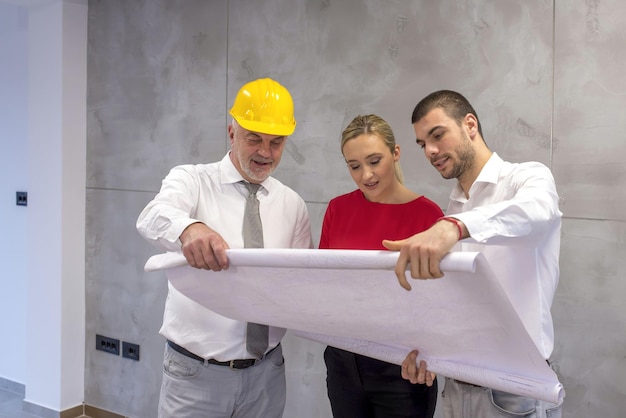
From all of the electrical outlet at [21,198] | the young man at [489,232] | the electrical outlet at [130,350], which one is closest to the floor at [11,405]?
the electrical outlet at [130,350]

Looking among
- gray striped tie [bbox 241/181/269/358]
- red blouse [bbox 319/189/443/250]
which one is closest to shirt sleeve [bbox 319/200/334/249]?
red blouse [bbox 319/189/443/250]

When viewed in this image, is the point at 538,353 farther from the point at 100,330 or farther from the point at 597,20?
the point at 100,330

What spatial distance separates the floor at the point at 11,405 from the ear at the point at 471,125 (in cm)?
369

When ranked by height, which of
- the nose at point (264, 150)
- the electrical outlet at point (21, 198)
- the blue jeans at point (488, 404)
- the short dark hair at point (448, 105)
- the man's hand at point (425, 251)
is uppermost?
the short dark hair at point (448, 105)

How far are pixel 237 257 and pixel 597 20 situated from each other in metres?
1.87

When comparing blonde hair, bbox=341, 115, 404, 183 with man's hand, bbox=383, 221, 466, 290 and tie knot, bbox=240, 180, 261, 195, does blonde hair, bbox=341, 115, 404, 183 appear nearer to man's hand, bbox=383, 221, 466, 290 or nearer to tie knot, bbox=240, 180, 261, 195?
tie knot, bbox=240, 180, 261, 195

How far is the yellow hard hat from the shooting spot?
1.99 metres

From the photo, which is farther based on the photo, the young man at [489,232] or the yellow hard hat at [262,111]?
the yellow hard hat at [262,111]

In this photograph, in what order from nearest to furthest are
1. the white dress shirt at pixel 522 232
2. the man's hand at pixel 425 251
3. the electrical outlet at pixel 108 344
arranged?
the man's hand at pixel 425 251 < the white dress shirt at pixel 522 232 < the electrical outlet at pixel 108 344

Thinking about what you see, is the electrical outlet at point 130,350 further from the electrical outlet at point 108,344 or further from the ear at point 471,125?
the ear at point 471,125

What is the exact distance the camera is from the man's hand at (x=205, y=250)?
1.47 m

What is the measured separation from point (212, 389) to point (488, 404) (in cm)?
86

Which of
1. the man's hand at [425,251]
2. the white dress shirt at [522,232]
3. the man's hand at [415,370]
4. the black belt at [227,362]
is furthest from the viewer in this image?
the black belt at [227,362]

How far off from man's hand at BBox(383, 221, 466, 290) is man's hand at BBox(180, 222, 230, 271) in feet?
1.52
